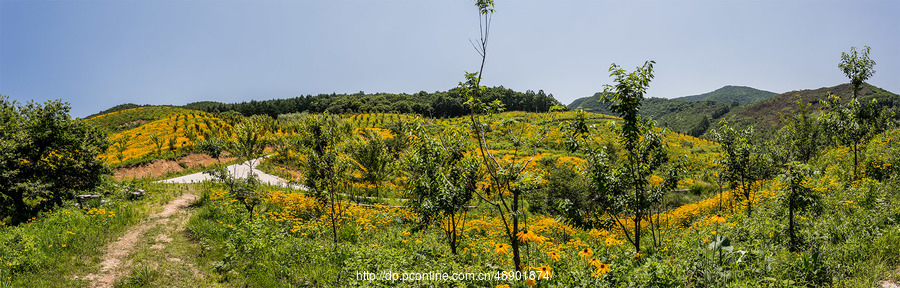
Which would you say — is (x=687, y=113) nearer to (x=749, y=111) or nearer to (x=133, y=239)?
(x=749, y=111)

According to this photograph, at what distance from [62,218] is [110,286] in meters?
5.47

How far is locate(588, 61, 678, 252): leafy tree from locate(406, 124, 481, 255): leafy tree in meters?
2.34

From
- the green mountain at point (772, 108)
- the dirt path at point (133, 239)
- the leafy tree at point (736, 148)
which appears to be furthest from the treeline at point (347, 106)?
the green mountain at point (772, 108)

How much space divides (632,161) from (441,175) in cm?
331

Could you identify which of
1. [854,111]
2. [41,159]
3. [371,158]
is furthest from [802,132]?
[41,159]

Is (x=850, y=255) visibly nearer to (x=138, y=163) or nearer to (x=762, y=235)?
(x=762, y=235)

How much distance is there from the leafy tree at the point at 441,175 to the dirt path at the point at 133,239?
600cm

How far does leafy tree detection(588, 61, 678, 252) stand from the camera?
5.13 meters

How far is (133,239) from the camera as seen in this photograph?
7992 millimetres

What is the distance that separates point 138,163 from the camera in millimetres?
20906

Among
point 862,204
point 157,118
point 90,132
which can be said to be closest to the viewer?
point 862,204

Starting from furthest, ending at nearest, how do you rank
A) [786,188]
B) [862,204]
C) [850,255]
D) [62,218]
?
[62,218]
[862,204]
[786,188]
[850,255]

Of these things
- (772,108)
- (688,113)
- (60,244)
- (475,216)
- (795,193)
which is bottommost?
(475,216)

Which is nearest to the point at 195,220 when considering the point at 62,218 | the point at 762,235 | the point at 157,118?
the point at 62,218
